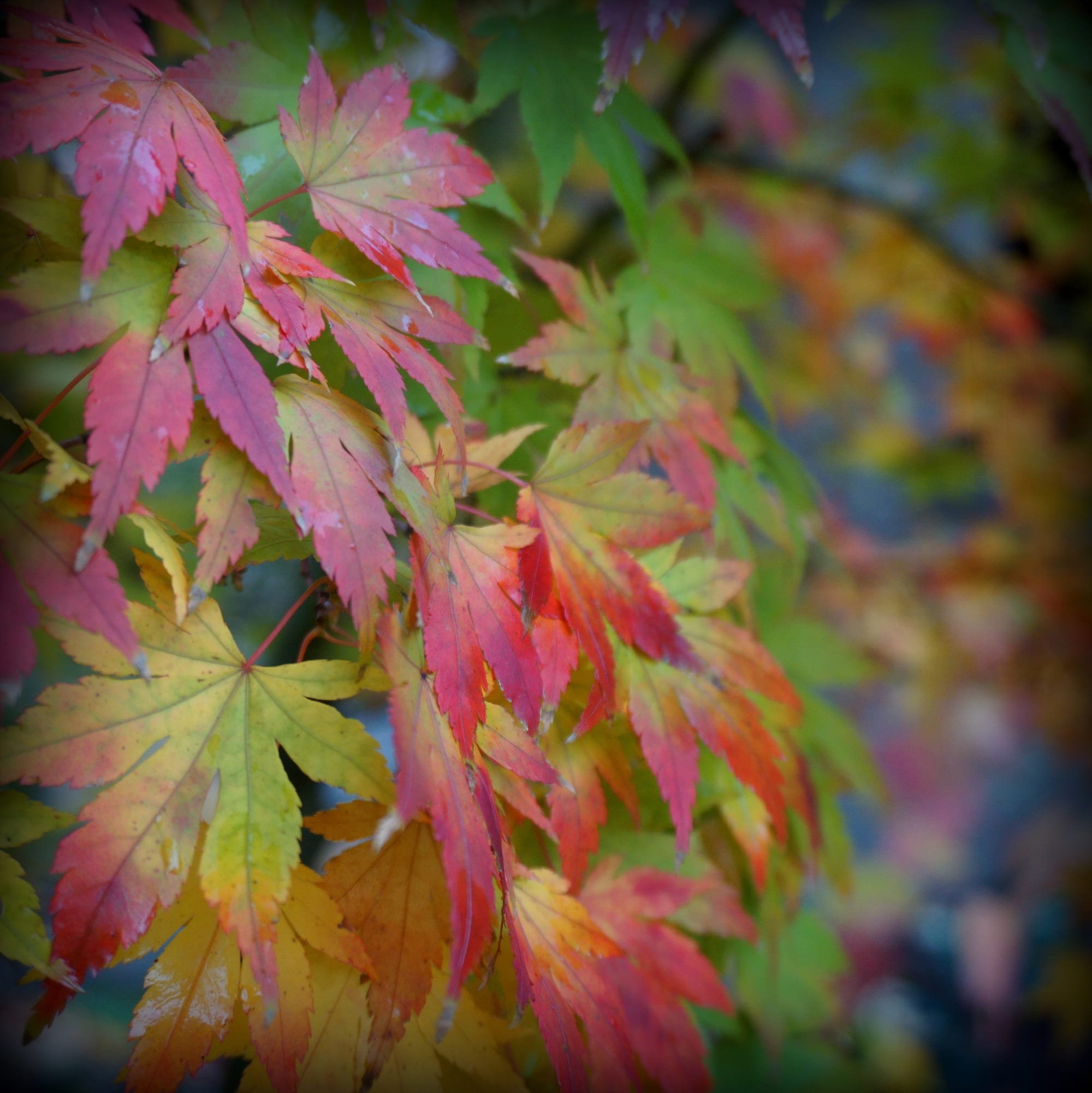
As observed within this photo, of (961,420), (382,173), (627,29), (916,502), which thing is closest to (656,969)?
(382,173)

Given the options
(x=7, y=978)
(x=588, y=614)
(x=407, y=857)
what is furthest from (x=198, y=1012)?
(x=7, y=978)

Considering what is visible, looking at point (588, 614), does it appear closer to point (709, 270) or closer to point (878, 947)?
point (709, 270)

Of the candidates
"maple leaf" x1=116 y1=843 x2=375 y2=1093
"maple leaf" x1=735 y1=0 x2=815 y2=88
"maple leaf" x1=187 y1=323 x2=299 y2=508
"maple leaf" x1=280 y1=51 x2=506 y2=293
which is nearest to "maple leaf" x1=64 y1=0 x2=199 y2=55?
"maple leaf" x1=280 y1=51 x2=506 y2=293

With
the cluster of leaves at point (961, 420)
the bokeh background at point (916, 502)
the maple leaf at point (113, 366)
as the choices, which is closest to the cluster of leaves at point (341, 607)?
the maple leaf at point (113, 366)

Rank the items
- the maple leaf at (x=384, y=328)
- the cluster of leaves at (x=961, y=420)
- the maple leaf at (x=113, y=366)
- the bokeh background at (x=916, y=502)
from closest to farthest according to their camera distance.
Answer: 1. the maple leaf at (x=113, y=366)
2. the maple leaf at (x=384, y=328)
3. the bokeh background at (x=916, y=502)
4. the cluster of leaves at (x=961, y=420)

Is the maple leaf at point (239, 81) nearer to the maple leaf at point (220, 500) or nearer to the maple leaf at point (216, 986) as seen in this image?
the maple leaf at point (220, 500)

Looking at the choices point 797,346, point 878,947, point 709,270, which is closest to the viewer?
point 709,270
